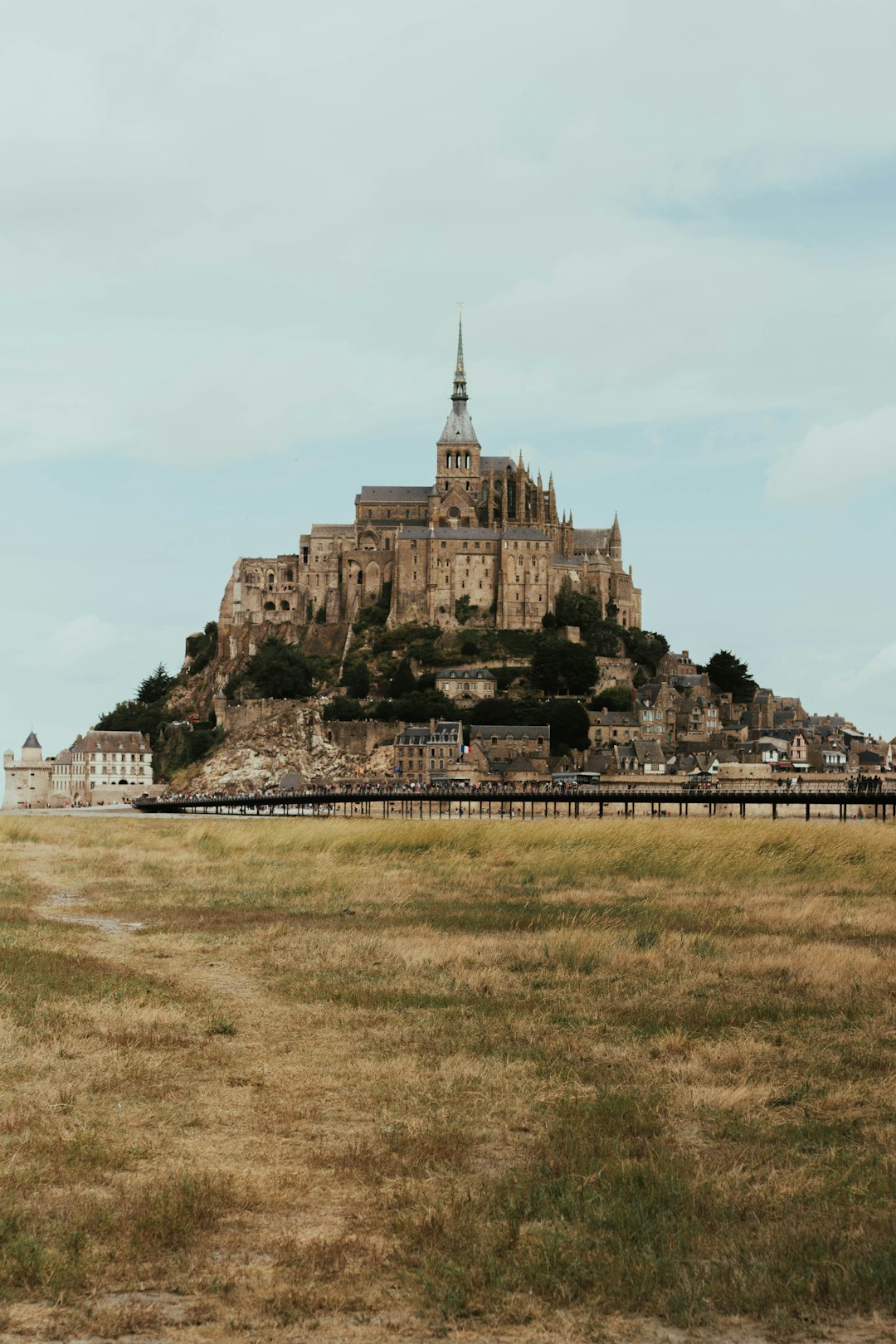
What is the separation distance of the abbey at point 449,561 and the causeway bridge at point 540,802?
2893 centimetres

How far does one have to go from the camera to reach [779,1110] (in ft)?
53.3

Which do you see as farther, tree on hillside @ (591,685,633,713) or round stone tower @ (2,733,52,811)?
round stone tower @ (2,733,52,811)

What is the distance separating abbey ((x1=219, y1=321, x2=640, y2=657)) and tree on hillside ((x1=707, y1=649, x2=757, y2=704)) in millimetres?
9631

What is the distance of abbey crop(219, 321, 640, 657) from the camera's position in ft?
493

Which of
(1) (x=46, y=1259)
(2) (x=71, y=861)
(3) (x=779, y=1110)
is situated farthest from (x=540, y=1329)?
(2) (x=71, y=861)

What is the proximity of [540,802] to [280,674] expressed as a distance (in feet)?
132

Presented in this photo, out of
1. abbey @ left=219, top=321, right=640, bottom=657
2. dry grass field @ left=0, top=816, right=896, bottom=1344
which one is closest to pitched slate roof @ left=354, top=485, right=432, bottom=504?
abbey @ left=219, top=321, right=640, bottom=657

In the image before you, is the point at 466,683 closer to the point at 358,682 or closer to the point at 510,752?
the point at 358,682

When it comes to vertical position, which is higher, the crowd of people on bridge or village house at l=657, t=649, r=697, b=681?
village house at l=657, t=649, r=697, b=681

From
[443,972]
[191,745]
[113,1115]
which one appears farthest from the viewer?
[191,745]

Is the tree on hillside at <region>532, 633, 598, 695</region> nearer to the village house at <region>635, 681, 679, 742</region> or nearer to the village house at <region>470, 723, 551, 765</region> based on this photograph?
the village house at <region>635, 681, 679, 742</region>

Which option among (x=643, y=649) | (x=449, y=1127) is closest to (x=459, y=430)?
(x=643, y=649)

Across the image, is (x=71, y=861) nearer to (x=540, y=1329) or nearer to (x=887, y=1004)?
(x=887, y=1004)

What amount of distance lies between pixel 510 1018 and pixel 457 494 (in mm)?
139868
